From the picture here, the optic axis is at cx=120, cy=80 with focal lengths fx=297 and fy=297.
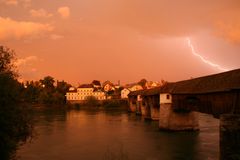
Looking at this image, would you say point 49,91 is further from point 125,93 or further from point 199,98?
point 199,98

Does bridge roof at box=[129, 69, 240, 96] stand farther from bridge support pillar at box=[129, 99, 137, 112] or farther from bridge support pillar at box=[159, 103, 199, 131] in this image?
bridge support pillar at box=[129, 99, 137, 112]

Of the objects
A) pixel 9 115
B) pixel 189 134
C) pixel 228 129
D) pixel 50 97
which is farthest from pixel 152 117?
pixel 50 97

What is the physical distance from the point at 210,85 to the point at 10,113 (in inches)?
704

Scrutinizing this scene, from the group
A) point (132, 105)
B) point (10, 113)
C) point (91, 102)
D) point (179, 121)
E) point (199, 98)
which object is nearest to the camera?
point (10, 113)

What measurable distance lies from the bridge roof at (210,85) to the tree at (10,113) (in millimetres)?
13563

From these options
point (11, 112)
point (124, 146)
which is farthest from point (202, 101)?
point (11, 112)

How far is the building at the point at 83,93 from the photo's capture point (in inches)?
4737

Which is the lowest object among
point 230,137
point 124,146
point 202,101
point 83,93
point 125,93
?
point 124,146

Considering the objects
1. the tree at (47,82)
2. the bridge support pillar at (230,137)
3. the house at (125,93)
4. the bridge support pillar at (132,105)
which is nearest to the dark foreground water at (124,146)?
the bridge support pillar at (230,137)

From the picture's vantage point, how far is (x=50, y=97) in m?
108

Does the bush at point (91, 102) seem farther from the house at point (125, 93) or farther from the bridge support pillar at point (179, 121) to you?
the bridge support pillar at point (179, 121)

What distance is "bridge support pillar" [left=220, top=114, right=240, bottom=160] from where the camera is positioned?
15.5 meters

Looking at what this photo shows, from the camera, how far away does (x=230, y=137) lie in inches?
623

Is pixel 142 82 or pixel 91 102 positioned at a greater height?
pixel 142 82
